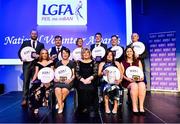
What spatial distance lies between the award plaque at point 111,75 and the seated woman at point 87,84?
0.22m

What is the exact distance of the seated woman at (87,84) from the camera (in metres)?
4.55

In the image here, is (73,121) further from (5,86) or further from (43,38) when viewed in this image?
(5,86)

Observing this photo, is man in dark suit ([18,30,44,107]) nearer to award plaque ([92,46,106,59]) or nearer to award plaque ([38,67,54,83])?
award plaque ([38,67,54,83])

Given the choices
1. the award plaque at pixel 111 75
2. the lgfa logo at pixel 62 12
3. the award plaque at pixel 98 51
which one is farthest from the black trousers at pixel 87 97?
the lgfa logo at pixel 62 12

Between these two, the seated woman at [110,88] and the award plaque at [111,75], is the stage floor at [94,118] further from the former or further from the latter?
the award plaque at [111,75]

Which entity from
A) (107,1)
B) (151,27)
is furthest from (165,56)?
(107,1)

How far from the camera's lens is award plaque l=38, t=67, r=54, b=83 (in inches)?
182

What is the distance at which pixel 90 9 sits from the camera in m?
7.54

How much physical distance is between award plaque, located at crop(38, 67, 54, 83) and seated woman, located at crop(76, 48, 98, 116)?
16.4 inches

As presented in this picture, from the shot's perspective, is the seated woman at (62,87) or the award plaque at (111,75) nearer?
the award plaque at (111,75)

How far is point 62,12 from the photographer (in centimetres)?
745

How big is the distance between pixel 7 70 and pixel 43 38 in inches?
56.7

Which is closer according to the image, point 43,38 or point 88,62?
point 88,62

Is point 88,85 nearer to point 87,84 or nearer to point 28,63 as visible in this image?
point 87,84
